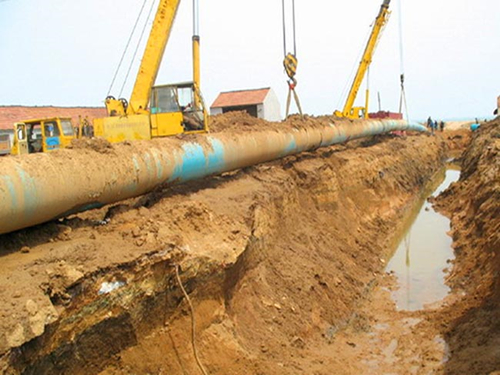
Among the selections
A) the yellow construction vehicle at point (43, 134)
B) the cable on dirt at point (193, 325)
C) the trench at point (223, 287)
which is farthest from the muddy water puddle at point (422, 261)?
the yellow construction vehicle at point (43, 134)

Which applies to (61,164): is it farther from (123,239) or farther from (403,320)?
(403,320)

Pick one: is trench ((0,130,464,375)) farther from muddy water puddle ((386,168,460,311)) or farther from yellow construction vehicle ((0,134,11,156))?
yellow construction vehicle ((0,134,11,156))

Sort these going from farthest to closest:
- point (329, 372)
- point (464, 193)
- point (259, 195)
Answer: point (464, 193)
point (259, 195)
point (329, 372)

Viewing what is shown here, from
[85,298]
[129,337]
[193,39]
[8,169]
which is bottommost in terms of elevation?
[129,337]

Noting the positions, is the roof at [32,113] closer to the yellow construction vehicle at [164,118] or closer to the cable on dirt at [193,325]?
the yellow construction vehicle at [164,118]

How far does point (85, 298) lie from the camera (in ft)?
14.6

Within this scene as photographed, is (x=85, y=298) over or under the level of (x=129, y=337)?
over

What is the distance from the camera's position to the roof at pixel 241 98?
3912 cm

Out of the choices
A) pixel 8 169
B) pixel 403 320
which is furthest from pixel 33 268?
pixel 403 320

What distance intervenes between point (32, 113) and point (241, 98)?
16955mm

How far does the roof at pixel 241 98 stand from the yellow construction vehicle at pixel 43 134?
Result: 25.4m

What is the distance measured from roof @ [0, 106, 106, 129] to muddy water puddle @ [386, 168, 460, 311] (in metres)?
22.6

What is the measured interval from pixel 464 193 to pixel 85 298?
1725 cm

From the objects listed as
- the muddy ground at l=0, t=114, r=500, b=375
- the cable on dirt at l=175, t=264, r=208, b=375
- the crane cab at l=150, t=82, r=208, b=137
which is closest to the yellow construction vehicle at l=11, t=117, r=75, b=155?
the crane cab at l=150, t=82, r=208, b=137
